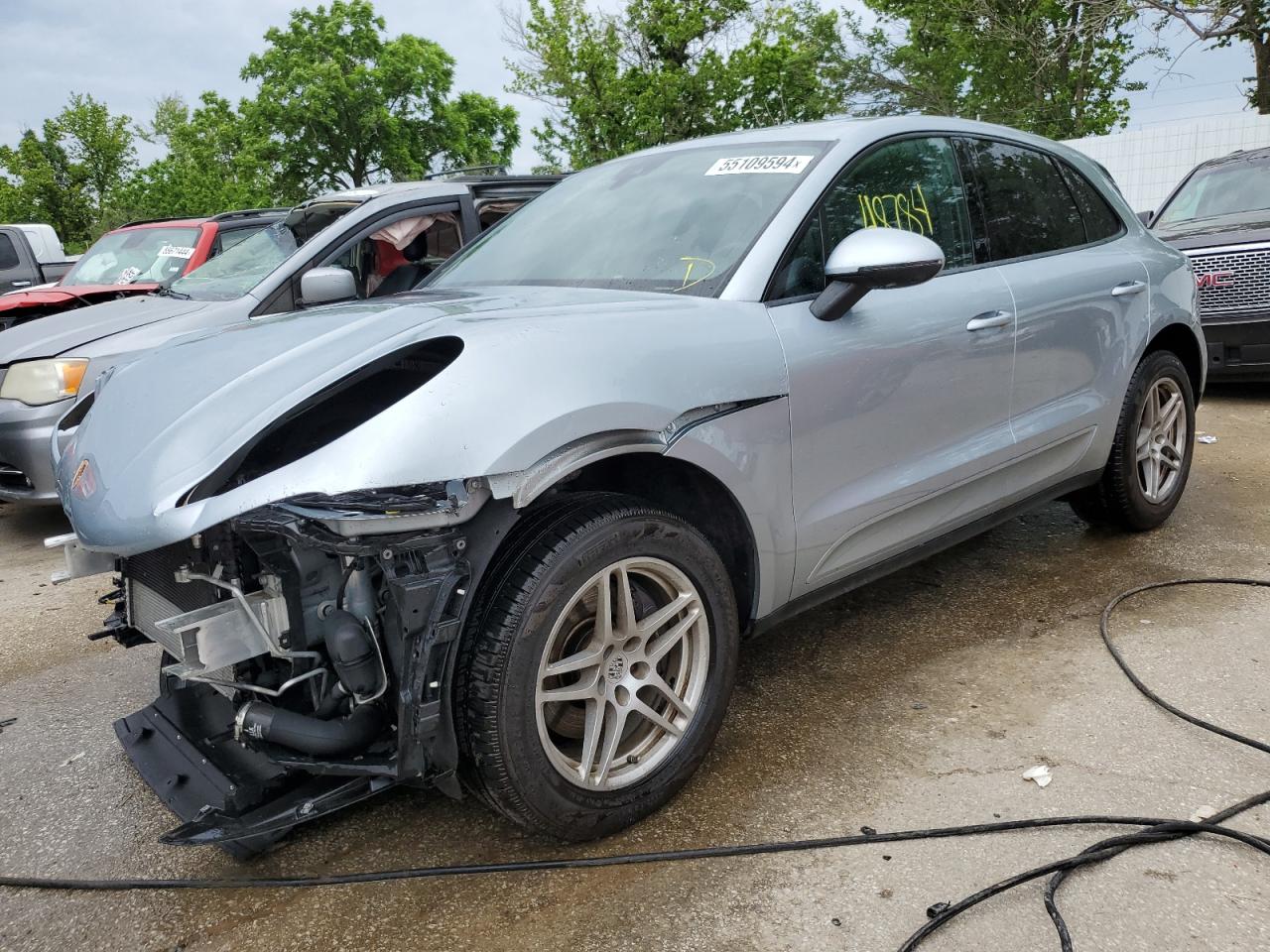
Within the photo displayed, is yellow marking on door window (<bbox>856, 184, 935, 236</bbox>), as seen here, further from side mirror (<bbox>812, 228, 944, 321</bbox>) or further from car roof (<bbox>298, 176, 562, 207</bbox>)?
car roof (<bbox>298, 176, 562, 207</bbox>)

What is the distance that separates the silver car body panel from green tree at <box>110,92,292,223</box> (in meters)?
29.8

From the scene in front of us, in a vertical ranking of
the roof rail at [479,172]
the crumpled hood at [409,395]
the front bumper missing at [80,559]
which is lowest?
the front bumper missing at [80,559]

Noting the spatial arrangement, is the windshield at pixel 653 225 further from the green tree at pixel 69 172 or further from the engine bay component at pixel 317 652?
the green tree at pixel 69 172

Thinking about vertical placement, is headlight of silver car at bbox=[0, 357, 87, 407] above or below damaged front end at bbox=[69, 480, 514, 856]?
above

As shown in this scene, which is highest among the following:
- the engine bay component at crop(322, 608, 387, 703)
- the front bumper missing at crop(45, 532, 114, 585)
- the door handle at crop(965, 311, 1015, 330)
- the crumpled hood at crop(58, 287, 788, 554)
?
the crumpled hood at crop(58, 287, 788, 554)

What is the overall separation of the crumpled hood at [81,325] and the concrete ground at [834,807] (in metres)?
1.89

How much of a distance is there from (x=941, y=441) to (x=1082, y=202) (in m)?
1.58

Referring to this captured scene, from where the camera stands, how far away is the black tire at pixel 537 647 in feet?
6.89

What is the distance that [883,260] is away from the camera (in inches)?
99.6

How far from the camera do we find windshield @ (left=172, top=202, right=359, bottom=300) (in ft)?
18.7

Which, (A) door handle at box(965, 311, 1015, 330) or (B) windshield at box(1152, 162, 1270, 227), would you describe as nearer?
(A) door handle at box(965, 311, 1015, 330)

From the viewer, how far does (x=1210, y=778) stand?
2.55m

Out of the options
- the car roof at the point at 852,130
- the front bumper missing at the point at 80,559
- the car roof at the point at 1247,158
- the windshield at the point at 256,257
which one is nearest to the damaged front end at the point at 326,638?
the front bumper missing at the point at 80,559

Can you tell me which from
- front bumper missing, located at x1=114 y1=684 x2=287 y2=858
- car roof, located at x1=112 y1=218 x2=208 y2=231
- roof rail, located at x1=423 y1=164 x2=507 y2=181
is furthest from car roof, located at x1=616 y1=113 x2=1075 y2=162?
car roof, located at x1=112 y1=218 x2=208 y2=231
